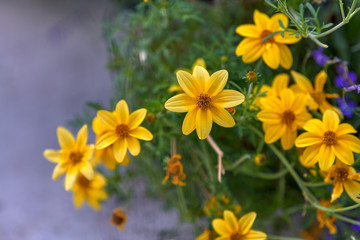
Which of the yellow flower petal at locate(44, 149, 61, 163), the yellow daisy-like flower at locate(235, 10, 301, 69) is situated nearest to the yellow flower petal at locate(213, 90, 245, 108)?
the yellow daisy-like flower at locate(235, 10, 301, 69)

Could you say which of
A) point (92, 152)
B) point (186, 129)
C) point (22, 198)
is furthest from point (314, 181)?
point (22, 198)

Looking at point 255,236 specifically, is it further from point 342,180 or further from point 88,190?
point 88,190

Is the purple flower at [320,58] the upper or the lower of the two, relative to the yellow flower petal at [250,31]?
upper

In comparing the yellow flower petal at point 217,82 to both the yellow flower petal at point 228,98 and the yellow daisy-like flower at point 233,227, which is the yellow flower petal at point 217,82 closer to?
the yellow flower petal at point 228,98

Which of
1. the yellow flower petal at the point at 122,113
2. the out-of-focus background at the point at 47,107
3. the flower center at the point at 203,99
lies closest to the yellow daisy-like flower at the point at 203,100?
the flower center at the point at 203,99

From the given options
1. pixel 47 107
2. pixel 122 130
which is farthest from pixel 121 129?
pixel 47 107

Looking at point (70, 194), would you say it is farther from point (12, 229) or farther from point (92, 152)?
point (92, 152)
